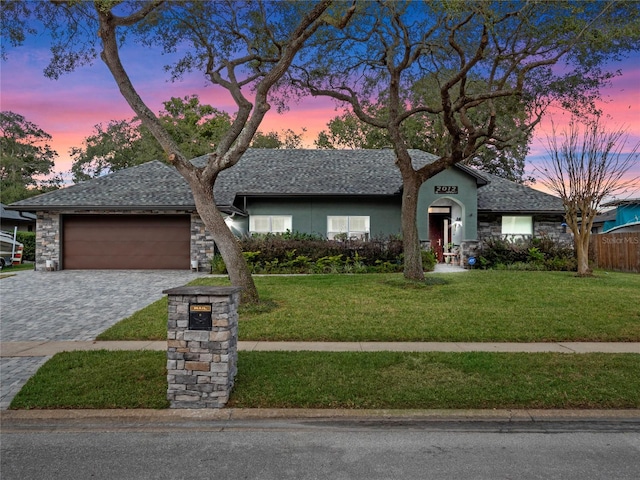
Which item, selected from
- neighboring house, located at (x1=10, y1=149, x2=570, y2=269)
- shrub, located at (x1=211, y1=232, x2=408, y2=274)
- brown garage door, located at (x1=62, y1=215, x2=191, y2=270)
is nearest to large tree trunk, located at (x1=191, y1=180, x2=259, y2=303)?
shrub, located at (x1=211, y1=232, x2=408, y2=274)

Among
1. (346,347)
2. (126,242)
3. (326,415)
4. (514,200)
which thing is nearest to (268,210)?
(126,242)

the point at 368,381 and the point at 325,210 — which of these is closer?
the point at 368,381

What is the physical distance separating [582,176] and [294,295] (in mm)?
11440

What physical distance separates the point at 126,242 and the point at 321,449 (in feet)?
55.6

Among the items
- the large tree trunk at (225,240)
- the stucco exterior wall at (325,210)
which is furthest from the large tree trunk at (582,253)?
the large tree trunk at (225,240)

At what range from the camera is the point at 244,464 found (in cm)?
375

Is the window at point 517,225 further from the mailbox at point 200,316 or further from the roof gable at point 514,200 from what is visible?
the mailbox at point 200,316

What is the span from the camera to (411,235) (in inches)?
531

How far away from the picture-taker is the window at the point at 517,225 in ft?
68.2

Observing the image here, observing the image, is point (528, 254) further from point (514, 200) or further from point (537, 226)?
point (514, 200)

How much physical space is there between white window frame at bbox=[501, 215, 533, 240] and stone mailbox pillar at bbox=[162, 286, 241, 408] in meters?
18.6

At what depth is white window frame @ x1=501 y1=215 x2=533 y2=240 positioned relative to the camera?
2080cm

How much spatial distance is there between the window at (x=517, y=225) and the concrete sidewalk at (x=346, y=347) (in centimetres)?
1377

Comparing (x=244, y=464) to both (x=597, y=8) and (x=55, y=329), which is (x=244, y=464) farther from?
(x=597, y=8)
